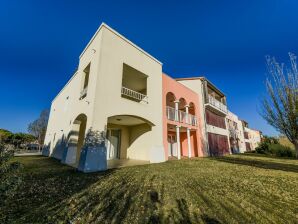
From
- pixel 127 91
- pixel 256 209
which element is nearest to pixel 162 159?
pixel 127 91

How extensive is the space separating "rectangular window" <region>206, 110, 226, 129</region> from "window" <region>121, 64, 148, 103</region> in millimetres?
10014

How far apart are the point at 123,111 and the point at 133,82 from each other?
4.85 metres

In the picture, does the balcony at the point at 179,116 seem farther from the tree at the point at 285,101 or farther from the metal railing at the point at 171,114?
the tree at the point at 285,101

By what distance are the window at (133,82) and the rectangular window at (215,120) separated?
32.9ft

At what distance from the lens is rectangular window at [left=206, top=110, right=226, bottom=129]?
19328 mm

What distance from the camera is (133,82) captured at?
44.2ft

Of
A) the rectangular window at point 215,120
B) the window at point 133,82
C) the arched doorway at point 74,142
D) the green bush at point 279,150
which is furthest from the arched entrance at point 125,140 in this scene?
the green bush at point 279,150

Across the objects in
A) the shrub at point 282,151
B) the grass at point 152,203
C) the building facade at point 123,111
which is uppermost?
the building facade at point 123,111

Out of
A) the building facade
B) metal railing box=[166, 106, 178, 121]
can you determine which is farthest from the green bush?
metal railing box=[166, 106, 178, 121]

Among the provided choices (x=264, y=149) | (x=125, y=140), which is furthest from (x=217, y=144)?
(x=125, y=140)

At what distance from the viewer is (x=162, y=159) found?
11.6m

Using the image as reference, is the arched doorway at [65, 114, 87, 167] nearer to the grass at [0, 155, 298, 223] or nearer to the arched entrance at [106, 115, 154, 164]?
the arched entrance at [106, 115, 154, 164]

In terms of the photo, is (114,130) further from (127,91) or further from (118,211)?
(118,211)

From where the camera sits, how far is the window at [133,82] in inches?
426
